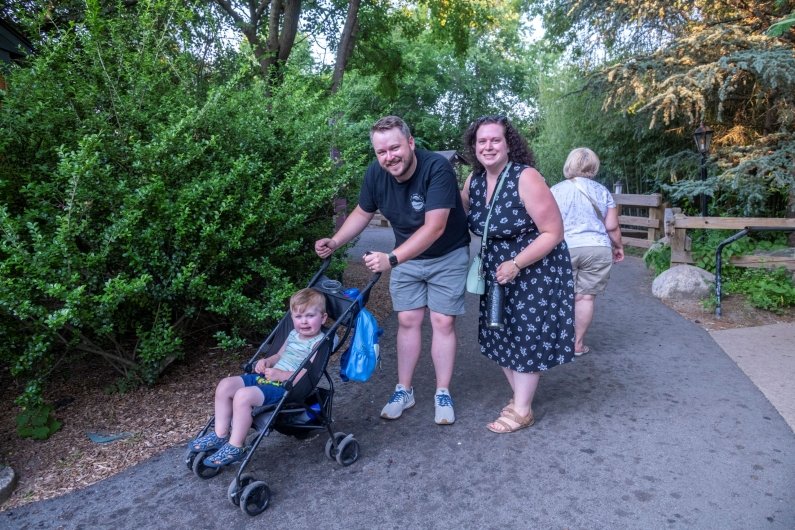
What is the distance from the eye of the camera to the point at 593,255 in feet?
14.2

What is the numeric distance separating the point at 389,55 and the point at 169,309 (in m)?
11.4

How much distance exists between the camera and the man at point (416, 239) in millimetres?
3023

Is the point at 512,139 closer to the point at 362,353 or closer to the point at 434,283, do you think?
the point at 434,283

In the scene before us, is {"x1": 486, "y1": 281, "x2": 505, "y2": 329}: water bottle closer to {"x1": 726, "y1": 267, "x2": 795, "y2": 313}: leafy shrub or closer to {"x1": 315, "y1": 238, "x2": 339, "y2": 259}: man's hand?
{"x1": 315, "y1": 238, "x2": 339, "y2": 259}: man's hand

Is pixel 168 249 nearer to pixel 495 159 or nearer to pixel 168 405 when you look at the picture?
pixel 168 405

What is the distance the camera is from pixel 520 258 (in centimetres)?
297

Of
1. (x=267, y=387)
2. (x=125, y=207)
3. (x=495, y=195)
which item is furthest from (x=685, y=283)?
(x=125, y=207)

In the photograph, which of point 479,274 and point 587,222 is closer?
point 479,274

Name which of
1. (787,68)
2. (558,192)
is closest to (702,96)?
(787,68)

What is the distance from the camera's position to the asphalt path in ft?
8.29

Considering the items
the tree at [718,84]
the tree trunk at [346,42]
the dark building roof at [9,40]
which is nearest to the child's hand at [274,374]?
the dark building roof at [9,40]

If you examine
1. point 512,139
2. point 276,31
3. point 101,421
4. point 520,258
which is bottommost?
point 101,421

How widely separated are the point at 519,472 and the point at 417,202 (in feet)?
5.24

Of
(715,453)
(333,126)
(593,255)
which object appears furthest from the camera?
(333,126)
